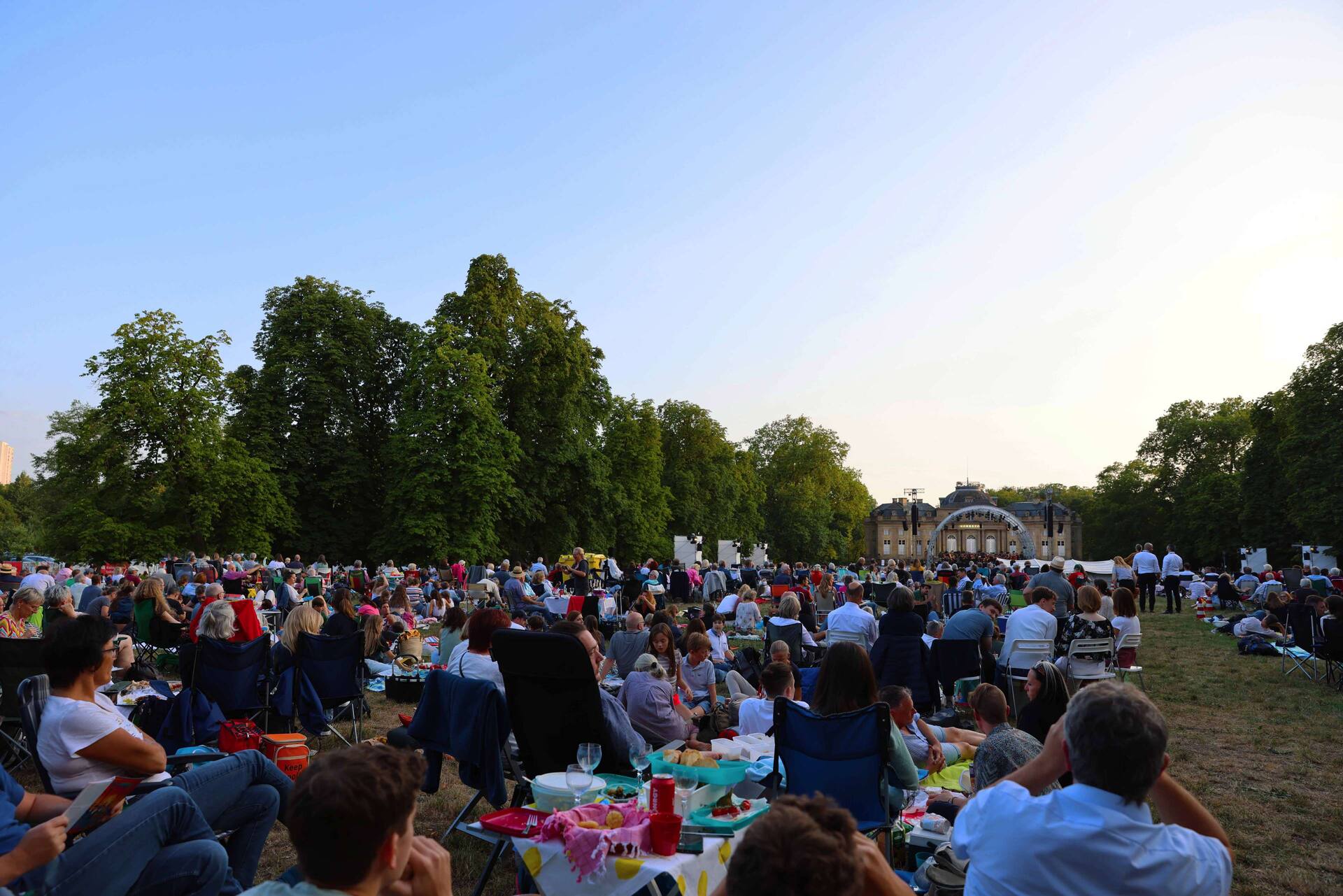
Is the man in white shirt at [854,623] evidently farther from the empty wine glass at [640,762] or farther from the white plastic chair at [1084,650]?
the empty wine glass at [640,762]

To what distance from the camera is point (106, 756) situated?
139 inches

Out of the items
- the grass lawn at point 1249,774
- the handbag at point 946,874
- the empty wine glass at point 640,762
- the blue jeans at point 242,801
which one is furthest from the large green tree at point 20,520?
the handbag at point 946,874

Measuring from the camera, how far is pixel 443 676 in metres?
5.01

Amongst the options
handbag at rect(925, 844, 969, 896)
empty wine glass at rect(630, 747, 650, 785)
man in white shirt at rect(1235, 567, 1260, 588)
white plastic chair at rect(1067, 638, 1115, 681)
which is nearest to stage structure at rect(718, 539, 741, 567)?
man in white shirt at rect(1235, 567, 1260, 588)

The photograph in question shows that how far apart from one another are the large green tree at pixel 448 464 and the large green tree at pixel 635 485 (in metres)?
6.24

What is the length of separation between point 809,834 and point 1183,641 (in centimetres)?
1688

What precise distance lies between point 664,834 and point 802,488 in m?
60.6

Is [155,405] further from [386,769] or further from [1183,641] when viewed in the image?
[386,769]

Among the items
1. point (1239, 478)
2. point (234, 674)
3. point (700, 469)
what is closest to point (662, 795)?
point (234, 674)

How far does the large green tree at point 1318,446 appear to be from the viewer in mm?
31359

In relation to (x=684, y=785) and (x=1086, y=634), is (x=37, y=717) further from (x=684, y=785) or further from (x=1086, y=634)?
(x=1086, y=634)

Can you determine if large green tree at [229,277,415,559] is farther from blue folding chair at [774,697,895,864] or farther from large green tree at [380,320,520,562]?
blue folding chair at [774,697,895,864]

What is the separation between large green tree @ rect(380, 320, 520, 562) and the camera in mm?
26734

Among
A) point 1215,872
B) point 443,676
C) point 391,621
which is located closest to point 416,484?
point 391,621
